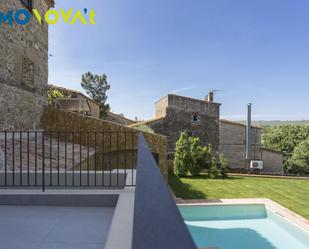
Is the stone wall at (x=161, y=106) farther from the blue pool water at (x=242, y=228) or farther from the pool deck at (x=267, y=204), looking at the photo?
the blue pool water at (x=242, y=228)

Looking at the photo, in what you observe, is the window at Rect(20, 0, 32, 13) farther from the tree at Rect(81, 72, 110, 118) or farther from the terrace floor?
the tree at Rect(81, 72, 110, 118)

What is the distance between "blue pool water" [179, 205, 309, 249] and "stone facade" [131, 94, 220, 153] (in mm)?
13029

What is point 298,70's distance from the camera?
973 inches

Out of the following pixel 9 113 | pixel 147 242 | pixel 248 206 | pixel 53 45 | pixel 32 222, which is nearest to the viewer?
pixel 147 242

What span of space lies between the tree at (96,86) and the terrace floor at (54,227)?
22658 millimetres

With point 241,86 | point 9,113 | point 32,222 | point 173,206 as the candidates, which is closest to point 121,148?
point 9,113

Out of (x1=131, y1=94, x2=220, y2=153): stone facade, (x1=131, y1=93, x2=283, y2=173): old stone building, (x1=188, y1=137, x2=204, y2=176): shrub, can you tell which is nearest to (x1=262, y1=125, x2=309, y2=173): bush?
(x1=131, y1=93, x2=283, y2=173): old stone building

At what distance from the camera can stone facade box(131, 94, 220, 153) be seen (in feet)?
76.4

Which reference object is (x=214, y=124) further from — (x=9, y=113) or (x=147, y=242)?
(x=147, y=242)

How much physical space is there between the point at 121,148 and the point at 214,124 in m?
14.7

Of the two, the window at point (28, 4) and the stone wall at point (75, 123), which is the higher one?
the window at point (28, 4)

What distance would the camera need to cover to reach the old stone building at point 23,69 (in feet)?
29.1

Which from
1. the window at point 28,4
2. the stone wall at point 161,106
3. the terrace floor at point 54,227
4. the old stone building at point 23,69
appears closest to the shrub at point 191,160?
the stone wall at point 161,106

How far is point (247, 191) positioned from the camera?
519 inches
